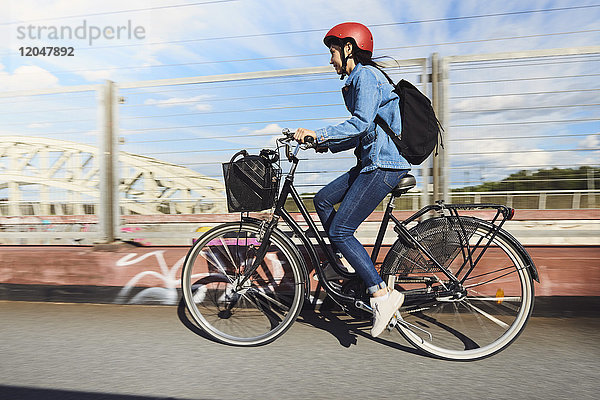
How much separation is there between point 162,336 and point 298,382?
1.30m

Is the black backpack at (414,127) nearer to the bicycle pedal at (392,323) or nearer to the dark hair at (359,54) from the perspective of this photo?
the dark hair at (359,54)

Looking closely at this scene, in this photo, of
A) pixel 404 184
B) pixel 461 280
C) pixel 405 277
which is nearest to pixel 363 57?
pixel 404 184

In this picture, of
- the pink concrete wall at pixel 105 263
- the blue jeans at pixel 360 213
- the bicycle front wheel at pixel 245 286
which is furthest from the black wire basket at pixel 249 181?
the pink concrete wall at pixel 105 263

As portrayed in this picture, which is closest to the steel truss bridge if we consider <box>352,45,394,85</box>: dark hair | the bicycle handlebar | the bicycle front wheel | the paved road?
the bicycle front wheel

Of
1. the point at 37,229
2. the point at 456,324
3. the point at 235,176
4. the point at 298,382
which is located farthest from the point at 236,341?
the point at 37,229

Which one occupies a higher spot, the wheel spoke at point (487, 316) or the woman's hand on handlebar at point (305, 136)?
the woman's hand on handlebar at point (305, 136)

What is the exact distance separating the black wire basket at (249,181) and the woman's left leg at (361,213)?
0.51m

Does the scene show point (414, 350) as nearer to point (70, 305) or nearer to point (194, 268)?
point (194, 268)

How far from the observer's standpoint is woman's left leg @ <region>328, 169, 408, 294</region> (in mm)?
3268

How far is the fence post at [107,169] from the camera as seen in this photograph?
504cm

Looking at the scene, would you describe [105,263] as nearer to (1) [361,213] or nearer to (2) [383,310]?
(1) [361,213]

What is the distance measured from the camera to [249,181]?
11.2 ft

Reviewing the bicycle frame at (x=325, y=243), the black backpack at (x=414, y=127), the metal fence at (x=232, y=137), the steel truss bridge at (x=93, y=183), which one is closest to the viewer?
the black backpack at (x=414, y=127)

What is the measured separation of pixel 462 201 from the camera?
4.41 metres
